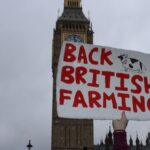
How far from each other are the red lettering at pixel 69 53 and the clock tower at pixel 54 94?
205 ft

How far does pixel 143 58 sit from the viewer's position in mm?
5203

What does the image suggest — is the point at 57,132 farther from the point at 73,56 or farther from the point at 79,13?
the point at 73,56

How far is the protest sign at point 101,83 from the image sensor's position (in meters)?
4.76

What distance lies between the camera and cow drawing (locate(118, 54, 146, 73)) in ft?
16.6

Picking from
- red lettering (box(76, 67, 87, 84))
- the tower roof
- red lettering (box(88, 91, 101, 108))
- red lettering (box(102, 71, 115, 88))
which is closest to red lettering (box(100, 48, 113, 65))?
red lettering (box(102, 71, 115, 88))

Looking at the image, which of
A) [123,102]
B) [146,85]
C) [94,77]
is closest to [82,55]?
[94,77]

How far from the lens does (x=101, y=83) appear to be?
497 centimetres

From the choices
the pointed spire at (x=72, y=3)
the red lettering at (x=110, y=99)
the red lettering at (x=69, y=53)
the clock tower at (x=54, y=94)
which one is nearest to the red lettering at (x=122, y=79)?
the red lettering at (x=110, y=99)

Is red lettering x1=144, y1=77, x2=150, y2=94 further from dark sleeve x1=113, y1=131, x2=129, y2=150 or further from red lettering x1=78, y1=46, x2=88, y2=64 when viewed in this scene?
dark sleeve x1=113, y1=131, x2=129, y2=150

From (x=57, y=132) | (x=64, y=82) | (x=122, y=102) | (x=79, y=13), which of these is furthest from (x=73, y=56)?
(x=79, y=13)

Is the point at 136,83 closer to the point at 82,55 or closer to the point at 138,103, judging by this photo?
the point at 138,103

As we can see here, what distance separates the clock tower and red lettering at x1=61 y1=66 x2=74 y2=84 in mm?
62471

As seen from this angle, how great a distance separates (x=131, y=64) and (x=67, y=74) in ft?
2.41

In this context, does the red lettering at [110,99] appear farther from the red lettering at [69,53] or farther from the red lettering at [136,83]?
the red lettering at [69,53]
